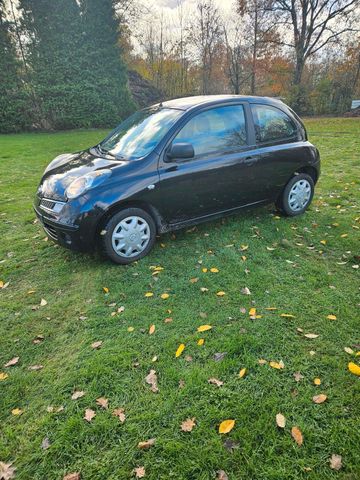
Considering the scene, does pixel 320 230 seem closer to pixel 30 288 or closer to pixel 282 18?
pixel 30 288

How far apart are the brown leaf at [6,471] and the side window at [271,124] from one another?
4.10m

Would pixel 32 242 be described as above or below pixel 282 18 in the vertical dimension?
below

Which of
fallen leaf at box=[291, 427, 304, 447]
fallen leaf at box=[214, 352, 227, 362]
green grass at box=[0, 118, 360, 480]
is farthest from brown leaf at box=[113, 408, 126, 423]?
fallen leaf at box=[291, 427, 304, 447]

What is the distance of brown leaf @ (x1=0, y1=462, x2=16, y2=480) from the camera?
173 centimetres

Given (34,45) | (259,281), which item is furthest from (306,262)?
(34,45)

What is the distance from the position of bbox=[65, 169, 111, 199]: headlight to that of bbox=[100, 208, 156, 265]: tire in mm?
407

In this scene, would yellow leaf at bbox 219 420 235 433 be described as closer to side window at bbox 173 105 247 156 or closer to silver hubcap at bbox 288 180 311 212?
side window at bbox 173 105 247 156

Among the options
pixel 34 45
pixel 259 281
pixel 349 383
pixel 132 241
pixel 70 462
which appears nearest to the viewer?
pixel 70 462

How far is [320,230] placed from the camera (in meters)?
4.46

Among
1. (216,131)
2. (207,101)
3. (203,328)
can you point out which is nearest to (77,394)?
(203,328)

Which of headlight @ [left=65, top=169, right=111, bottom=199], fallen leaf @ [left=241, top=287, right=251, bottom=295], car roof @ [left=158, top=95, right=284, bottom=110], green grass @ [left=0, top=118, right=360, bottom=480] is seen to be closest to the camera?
green grass @ [left=0, top=118, right=360, bottom=480]

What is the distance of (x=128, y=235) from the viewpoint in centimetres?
357

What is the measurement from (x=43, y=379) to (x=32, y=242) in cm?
251

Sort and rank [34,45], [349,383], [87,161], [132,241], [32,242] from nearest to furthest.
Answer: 1. [349,383]
2. [132,241]
3. [87,161]
4. [32,242]
5. [34,45]
